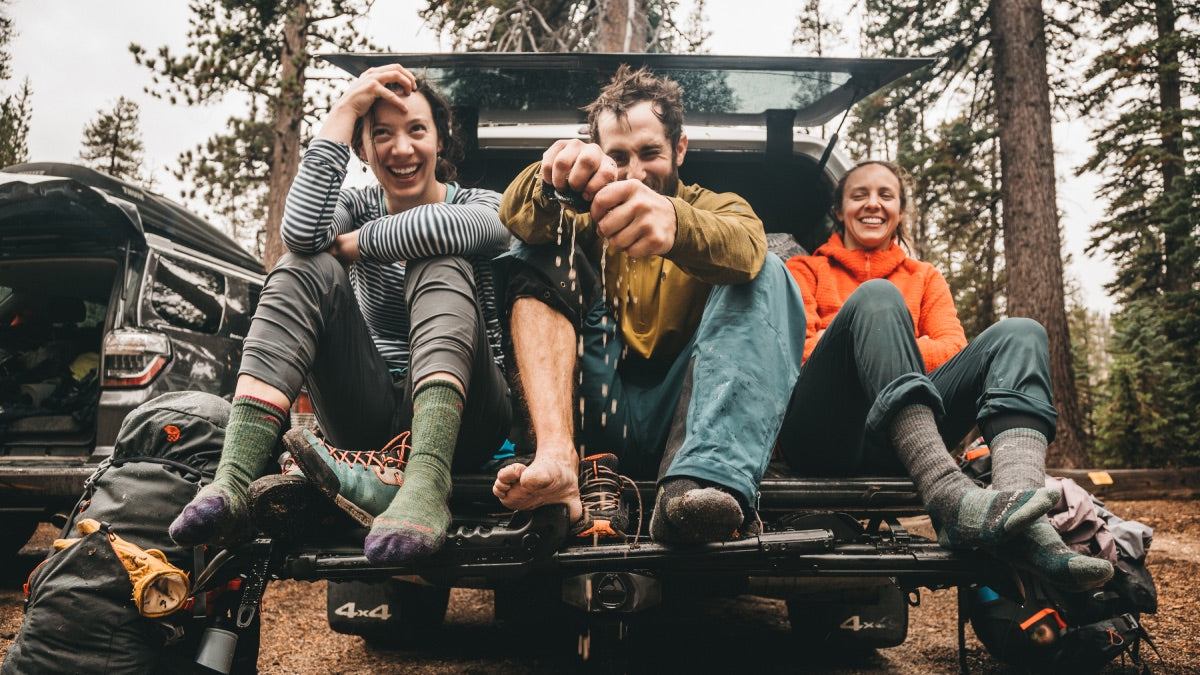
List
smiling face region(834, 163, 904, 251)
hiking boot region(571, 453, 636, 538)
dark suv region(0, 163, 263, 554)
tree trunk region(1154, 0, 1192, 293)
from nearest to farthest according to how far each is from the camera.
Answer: hiking boot region(571, 453, 636, 538)
smiling face region(834, 163, 904, 251)
dark suv region(0, 163, 263, 554)
tree trunk region(1154, 0, 1192, 293)

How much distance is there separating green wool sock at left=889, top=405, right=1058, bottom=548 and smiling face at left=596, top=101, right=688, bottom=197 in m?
1.02

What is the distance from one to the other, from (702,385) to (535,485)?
517 millimetres

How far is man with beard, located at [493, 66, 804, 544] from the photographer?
1.70 metres

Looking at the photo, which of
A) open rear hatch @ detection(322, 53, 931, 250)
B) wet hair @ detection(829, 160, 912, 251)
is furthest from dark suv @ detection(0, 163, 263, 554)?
wet hair @ detection(829, 160, 912, 251)

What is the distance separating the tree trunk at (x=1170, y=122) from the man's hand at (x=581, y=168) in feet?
30.9

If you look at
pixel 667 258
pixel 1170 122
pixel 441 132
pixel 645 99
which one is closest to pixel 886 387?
pixel 667 258

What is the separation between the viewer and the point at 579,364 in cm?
213

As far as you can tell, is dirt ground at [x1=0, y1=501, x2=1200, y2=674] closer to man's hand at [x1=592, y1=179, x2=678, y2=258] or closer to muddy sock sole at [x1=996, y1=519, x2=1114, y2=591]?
muddy sock sole at [x1=996, y1=519, x2=1114, y2=591]

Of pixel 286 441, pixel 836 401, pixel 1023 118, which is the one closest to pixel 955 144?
pixel 1023 118

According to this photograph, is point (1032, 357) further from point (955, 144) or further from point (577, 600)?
point (955, 144)

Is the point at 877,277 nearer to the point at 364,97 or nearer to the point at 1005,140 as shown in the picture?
the point at 364,97

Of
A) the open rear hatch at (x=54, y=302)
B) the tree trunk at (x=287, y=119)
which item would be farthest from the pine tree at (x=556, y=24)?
the open rear hatch at (x=54, y=302)

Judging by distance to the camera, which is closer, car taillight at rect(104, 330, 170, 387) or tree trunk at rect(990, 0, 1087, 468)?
car taillight at rect(104, 330, 170, 387)

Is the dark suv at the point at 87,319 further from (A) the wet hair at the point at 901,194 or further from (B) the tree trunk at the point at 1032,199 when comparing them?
(B) the tree trunk at the point at 1032,199
